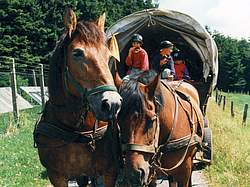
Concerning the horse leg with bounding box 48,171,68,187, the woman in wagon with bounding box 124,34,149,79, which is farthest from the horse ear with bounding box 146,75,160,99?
the woman in wagon with bounding box 124,34,149,79

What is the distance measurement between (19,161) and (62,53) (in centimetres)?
460

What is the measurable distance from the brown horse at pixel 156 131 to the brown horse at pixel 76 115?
363 millimetres

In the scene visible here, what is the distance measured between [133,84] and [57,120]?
854 mm

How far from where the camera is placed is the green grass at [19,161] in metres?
7.34

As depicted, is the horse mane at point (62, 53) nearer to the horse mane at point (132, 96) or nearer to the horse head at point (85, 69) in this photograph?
the horse head at point (85, 69)

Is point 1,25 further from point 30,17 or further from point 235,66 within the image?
point 235,66

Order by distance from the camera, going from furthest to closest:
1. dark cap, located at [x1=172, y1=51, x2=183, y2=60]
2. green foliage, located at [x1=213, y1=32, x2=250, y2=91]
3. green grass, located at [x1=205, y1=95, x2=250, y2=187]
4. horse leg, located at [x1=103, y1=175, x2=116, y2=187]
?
green foliage, located at [x1=213, y1=32, x2=250, y2=91]
dark cap, located at [x1=172, y1=51, x2=183, y2=60]
green grass, located at [x1=205, y1=95, x2=250, y2=187]
horse leg, located at [x1=103, y1=175, x2=116, y2=187]

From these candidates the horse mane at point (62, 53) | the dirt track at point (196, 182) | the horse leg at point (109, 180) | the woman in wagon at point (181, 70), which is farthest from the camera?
the woman in wagon at point (181, 70)

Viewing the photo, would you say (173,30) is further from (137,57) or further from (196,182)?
(196,182)

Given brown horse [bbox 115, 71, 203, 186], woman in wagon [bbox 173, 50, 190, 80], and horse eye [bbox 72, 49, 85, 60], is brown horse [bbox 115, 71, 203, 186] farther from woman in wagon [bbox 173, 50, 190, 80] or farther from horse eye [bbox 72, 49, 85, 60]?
woman in wagon [bbox 173, 50, 190, 80]

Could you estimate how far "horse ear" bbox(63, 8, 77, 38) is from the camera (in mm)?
4297

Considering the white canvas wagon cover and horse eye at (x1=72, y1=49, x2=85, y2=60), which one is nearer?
horse eye at (x1=72, y1=49, x2=85, y2=60)

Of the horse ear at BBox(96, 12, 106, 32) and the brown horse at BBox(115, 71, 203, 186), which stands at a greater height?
the horse ear at BBox(96, 12, 106, 32)

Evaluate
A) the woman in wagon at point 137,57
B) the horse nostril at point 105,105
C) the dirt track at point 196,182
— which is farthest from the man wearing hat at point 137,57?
the horse nostril at point 105,105
